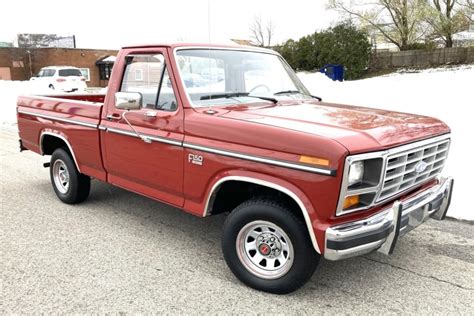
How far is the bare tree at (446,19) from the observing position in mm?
18859

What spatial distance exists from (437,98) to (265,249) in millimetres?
10001

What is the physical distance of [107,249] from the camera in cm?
433

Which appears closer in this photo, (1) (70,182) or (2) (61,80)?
(1) (70,182)

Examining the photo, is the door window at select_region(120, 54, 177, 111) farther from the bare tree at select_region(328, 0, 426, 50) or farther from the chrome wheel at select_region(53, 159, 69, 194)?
the bare tree at select_region(328, 0, 426, 50)

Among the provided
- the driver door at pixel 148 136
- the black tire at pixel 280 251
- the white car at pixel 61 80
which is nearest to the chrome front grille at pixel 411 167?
the black tire at pixel 280 251

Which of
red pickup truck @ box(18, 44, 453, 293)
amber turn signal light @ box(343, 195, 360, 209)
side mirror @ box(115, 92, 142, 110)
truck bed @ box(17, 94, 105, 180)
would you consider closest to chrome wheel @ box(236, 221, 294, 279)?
red pickup truck @ box(18, 44, 453, 293)

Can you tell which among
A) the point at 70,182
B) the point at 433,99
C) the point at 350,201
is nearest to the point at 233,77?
the point at 350,201

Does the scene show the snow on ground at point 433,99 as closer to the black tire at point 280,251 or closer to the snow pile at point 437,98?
the snow pile at point 437,98

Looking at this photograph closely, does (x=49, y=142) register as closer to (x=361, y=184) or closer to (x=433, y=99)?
(x=361, y=184)

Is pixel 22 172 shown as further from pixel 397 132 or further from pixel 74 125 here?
pixel 397 132

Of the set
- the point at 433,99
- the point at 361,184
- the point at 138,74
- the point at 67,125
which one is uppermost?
the point at 138,74

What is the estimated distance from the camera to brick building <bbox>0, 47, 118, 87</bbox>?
127ft

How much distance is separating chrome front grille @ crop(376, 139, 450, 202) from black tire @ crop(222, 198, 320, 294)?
2.10ft

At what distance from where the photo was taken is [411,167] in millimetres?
3508
